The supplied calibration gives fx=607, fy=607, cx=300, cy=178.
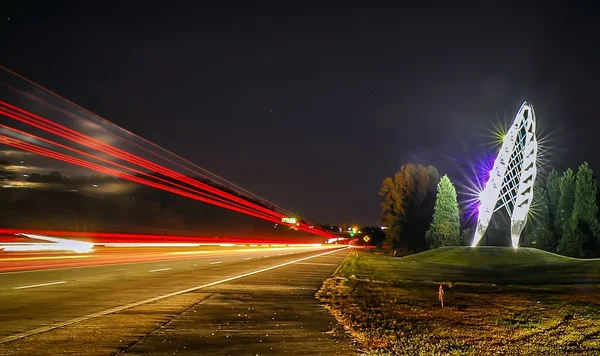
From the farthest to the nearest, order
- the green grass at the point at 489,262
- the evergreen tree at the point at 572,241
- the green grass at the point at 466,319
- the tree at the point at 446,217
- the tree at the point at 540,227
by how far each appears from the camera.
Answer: the tree at the point at 446,217 < the tree at the point at 540,227 < the evergreen tree at the point at 572,241 < the green grass at the point at 489,262 < the green grass at the point at 466,319

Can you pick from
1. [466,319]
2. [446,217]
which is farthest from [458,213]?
[466,319]

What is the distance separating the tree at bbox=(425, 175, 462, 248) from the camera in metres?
73.3

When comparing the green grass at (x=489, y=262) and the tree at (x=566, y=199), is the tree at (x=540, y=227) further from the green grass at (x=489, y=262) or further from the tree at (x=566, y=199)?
the green grass at (x=489, y=262)

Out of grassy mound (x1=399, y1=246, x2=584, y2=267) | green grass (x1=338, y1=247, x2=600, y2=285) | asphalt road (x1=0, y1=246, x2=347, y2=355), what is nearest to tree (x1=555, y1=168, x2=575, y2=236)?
grassy mound (x1=399, y1=246, x2=584, y2=267)

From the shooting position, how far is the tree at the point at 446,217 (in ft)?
241

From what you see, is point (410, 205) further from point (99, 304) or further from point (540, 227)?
point (99, 304)

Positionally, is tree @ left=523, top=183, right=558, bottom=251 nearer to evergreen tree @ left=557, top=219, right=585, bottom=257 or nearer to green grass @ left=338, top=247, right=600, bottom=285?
evergreen tree @ left=557, top=219, right=585, bottom=257

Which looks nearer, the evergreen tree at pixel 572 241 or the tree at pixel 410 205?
the evergreen tree at pixel 572 241

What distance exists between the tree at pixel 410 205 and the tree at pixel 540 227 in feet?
73.2

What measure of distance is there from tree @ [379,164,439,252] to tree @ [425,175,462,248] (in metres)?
20.0

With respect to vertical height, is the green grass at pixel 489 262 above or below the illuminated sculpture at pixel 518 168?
below

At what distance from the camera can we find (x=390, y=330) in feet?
37.3

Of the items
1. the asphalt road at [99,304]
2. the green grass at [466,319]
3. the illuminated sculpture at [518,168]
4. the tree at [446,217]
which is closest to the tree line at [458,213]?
the tree at [446,217]

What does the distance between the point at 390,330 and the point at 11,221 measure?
1995 inches
